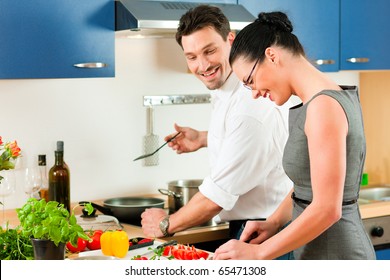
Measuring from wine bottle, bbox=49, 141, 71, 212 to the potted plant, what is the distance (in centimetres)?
117

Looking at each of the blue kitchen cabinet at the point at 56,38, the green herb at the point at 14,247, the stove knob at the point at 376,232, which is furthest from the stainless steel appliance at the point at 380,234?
the green herb at the point at 14,247

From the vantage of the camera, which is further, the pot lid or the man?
the pot lid

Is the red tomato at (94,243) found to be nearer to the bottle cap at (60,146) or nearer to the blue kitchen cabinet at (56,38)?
the bottle cap at (60,146)

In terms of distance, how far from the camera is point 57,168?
3.17 metres

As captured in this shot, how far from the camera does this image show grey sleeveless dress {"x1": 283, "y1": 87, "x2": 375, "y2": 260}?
220 centimetres

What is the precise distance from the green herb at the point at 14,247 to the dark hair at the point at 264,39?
2.73 feet

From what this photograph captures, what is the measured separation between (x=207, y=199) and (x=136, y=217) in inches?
17.8

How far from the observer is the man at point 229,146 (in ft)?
9.08

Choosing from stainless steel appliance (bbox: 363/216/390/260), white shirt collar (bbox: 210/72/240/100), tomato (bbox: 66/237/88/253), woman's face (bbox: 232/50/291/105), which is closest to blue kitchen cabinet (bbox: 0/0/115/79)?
white shirt collar (bbox: 210/72/240/100)

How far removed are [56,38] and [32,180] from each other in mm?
584

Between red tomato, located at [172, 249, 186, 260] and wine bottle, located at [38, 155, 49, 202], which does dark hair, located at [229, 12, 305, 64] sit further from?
wine bottle, located at [38, 155, 49, 202]

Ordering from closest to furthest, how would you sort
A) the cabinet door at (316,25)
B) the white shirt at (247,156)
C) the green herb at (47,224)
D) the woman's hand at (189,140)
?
the green herb at (47,224) < the white shirt at (247,156) < the woman's hand at (189,140) < the cabinet door at (316,25)

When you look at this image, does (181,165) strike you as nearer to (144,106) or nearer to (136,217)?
(144,106)

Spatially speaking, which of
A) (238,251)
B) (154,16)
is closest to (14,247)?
(238,251)
